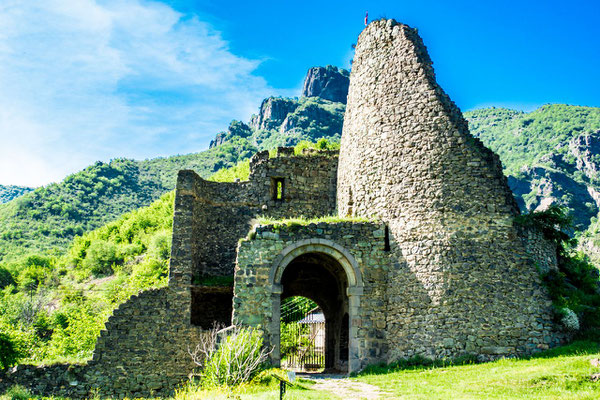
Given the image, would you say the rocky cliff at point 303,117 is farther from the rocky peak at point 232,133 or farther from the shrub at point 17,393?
the shrub at point 17,393

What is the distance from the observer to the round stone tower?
14.2m

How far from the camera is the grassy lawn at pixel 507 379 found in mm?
10023

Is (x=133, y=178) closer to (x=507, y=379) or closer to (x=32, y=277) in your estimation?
(x=32, y=277)

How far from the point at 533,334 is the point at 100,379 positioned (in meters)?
12.6

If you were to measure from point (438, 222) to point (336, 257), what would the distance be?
3168 millimetres

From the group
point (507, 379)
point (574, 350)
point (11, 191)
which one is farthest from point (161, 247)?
point (11, 191)

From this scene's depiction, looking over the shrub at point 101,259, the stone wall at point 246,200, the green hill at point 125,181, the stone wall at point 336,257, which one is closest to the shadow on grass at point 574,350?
the stone wall at point 336,257

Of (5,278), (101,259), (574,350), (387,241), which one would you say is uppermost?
(101,259)

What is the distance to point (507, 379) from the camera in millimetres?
11031

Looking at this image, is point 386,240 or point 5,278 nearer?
point 386,240

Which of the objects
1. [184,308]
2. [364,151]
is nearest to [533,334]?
[364,151]

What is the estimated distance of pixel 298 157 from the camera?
2184 centimetres

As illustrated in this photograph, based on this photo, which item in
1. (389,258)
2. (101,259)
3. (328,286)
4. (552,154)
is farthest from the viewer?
(552,154)

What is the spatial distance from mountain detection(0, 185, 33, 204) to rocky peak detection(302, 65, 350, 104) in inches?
3085
